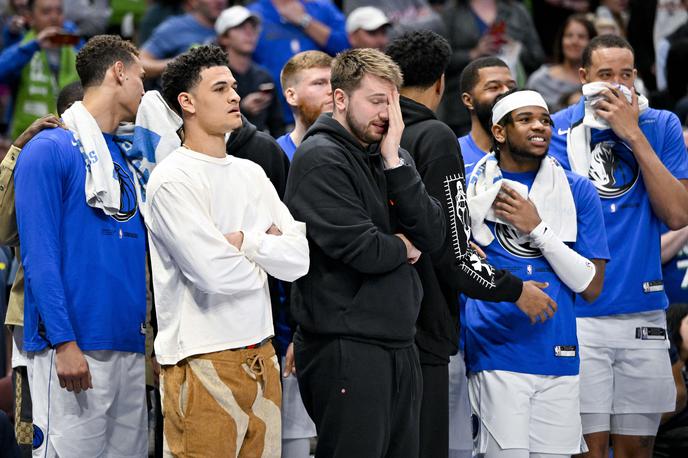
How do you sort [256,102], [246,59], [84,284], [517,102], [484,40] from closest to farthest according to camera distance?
[84,284]
[517,102]
[256,102]
[246,59]
[484,40]

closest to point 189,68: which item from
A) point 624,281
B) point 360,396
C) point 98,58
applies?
point 98,58

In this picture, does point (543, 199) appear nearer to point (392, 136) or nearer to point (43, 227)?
point (392, 136)

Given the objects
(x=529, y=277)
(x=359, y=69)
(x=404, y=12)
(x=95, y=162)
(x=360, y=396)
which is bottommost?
(x=360, y=396)

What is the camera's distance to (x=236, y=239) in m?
4.35

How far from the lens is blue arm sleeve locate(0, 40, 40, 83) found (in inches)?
321

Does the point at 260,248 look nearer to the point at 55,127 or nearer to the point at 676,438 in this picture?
the point at 55,127

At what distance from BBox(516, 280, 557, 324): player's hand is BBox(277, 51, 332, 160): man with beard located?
1.44 meters

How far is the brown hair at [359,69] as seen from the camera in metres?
4.48

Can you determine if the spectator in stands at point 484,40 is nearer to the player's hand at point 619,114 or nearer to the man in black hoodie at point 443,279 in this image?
the player's hand at point 619,114

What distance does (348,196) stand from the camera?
433 cm

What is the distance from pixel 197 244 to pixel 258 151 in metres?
→ 1.05

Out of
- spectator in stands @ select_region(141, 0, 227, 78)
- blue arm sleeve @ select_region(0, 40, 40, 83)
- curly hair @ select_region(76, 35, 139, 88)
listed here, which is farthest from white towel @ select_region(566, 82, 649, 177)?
blue arm sleeve @ select_region(0, 40, 40, 83)

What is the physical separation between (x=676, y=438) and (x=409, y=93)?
2.80 metres

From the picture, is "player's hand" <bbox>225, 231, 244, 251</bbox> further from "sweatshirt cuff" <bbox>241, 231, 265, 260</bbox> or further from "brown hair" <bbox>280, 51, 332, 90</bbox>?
"brown hair" <bbox>280, 51, 332, 90</bbox>
